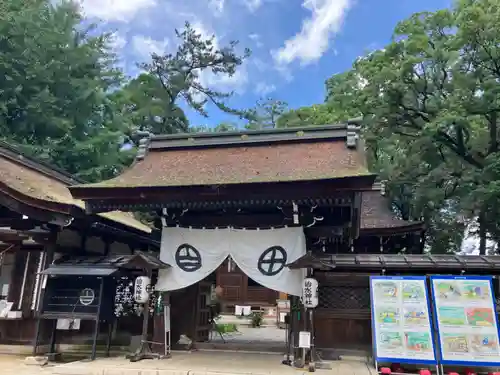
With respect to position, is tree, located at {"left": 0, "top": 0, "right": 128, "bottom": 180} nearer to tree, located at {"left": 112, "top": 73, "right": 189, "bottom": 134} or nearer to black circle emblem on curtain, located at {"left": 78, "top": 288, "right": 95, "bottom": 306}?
tree, located at {"left": 112, "top": 73, "right": 189, "bottom": 134}

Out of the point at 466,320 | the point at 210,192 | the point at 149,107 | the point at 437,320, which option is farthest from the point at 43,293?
the point at 149,107

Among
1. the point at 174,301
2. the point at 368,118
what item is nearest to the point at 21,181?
the point at 174,301

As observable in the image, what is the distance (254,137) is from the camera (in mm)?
9477

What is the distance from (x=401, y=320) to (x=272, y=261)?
2496mm

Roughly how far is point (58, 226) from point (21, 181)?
1495 mm

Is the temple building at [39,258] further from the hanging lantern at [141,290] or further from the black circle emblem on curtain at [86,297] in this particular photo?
the hanging lantern at [141,290]

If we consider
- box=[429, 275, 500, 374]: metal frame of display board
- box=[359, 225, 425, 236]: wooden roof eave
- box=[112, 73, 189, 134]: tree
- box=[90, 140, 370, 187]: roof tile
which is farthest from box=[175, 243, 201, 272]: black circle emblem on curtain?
box=[112, 73, 189, 134]: tree

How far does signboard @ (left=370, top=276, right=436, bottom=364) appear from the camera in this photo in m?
6.52

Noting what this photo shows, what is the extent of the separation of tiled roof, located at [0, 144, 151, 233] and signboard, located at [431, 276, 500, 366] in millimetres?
7404

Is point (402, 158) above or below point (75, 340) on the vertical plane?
above

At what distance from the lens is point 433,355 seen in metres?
6.41

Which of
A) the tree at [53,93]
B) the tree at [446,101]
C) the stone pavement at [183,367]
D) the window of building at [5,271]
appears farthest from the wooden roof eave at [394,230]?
the tree at [53,93]

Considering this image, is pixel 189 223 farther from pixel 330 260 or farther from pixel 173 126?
pixel 173 126

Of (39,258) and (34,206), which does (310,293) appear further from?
(39,258)
